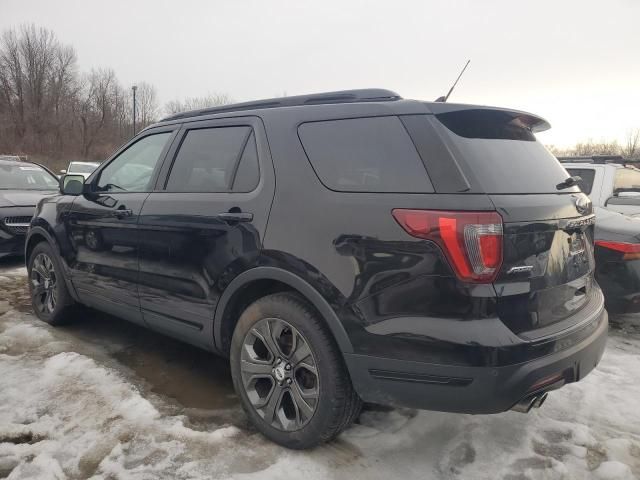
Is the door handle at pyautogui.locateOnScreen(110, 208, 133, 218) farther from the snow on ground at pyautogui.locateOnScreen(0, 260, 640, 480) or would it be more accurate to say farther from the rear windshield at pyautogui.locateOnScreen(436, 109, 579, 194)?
the rear windshield at pyautogui.locateOnScreen(436, 109, 579, 194)

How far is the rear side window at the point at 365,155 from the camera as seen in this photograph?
7.01ft

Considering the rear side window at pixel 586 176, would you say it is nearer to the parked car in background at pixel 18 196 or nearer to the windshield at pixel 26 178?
the parked car in background at pixel 18 196

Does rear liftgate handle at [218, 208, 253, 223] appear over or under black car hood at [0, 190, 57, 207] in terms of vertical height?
over

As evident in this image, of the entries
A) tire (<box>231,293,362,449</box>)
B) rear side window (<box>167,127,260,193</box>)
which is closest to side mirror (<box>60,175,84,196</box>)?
rear side window (<box>167,127,260,193</box>)

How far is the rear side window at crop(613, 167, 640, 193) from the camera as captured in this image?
5.88 metres

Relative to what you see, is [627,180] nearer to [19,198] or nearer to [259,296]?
[259,296]

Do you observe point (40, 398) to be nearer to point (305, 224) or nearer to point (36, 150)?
point (305, 224)

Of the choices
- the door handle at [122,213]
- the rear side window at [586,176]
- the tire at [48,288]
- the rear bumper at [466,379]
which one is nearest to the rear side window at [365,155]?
the rear bumper at [466,379]

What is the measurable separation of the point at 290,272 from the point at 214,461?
3.39 ft

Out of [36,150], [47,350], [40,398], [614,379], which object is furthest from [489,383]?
[36,150]

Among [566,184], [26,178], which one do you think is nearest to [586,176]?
[566,184]

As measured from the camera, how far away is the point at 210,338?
9.34 ft

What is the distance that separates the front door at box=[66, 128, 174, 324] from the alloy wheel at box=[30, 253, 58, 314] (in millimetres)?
505

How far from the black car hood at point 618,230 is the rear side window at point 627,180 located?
73.0 inches
